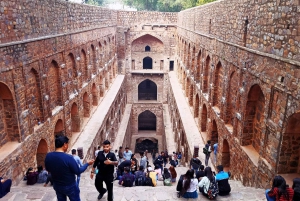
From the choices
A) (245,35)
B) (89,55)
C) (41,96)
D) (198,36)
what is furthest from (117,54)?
(245,35)

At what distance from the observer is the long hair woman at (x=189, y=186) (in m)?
5.59

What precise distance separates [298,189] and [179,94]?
1468 cm

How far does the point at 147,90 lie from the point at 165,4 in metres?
11.5

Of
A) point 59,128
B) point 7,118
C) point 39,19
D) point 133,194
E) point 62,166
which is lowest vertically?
point 59,128

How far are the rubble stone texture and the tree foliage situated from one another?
1264 cm

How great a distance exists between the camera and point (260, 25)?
22.7ft

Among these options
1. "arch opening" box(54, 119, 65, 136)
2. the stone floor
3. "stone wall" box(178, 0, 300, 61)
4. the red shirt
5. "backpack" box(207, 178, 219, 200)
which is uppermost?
"stone wall" box(178, 0, 300, 61)

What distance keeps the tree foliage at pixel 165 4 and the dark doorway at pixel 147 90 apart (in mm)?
8287

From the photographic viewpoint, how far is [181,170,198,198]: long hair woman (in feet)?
18.4

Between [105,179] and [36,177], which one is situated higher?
[105,179]

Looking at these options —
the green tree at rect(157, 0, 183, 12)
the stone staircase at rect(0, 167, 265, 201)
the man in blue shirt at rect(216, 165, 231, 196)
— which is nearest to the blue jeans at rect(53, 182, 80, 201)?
the stone staircase at rect(0, 167, 265, 201)

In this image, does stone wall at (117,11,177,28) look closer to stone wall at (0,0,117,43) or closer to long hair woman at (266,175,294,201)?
stone wall at (0,0,117,43)

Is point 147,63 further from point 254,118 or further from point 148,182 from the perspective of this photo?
point 148,182

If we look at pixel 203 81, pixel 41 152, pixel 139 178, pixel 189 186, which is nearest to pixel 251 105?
pixel 189 186
